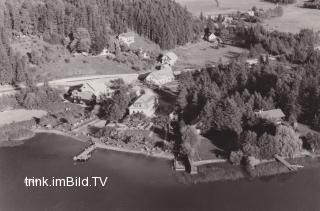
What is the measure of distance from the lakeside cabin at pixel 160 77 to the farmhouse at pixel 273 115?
2113cm

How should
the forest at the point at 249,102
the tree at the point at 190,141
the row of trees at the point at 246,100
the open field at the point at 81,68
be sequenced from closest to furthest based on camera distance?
the tree at the point at 190,141 → the forest at the point at 249,102 → the row of trees at the point at 246,100 → the open field at the point at 81,68

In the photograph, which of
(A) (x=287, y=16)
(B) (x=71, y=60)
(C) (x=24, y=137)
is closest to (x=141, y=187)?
(C) (x=24, y=137)

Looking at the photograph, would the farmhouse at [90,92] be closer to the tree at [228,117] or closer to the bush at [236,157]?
the tree at [228,117]

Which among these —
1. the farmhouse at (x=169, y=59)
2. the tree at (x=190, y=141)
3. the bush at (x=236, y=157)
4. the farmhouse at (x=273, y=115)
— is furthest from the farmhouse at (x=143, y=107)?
the farmhouse at (x=169, y=59)

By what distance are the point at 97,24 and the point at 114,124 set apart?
33.9 m

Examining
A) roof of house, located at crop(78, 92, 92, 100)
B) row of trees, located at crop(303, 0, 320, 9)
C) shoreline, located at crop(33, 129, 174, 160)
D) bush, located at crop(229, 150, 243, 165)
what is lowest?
shoreline, located at crop(33, 129, 174, 160)

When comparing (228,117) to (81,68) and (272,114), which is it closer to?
(272,114)

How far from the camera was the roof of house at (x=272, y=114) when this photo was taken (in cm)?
5690

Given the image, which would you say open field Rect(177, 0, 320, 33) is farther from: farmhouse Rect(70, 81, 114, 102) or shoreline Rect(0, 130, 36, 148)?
shoreline Rect(0, 130, 36, 148)

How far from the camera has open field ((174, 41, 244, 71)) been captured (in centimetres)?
8654

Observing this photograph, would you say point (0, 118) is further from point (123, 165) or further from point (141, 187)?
point (141, 187)

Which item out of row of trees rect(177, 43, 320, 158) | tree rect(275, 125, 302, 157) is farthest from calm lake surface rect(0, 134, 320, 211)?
row of trees rect(177, 43, 320, 158)

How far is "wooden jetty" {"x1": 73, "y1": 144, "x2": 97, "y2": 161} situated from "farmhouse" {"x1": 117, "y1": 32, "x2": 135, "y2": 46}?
39.3 m

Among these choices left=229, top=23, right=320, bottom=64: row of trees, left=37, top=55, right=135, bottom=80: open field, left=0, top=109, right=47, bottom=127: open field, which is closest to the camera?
left=0, top=109, right=47, bottom=127: open field
